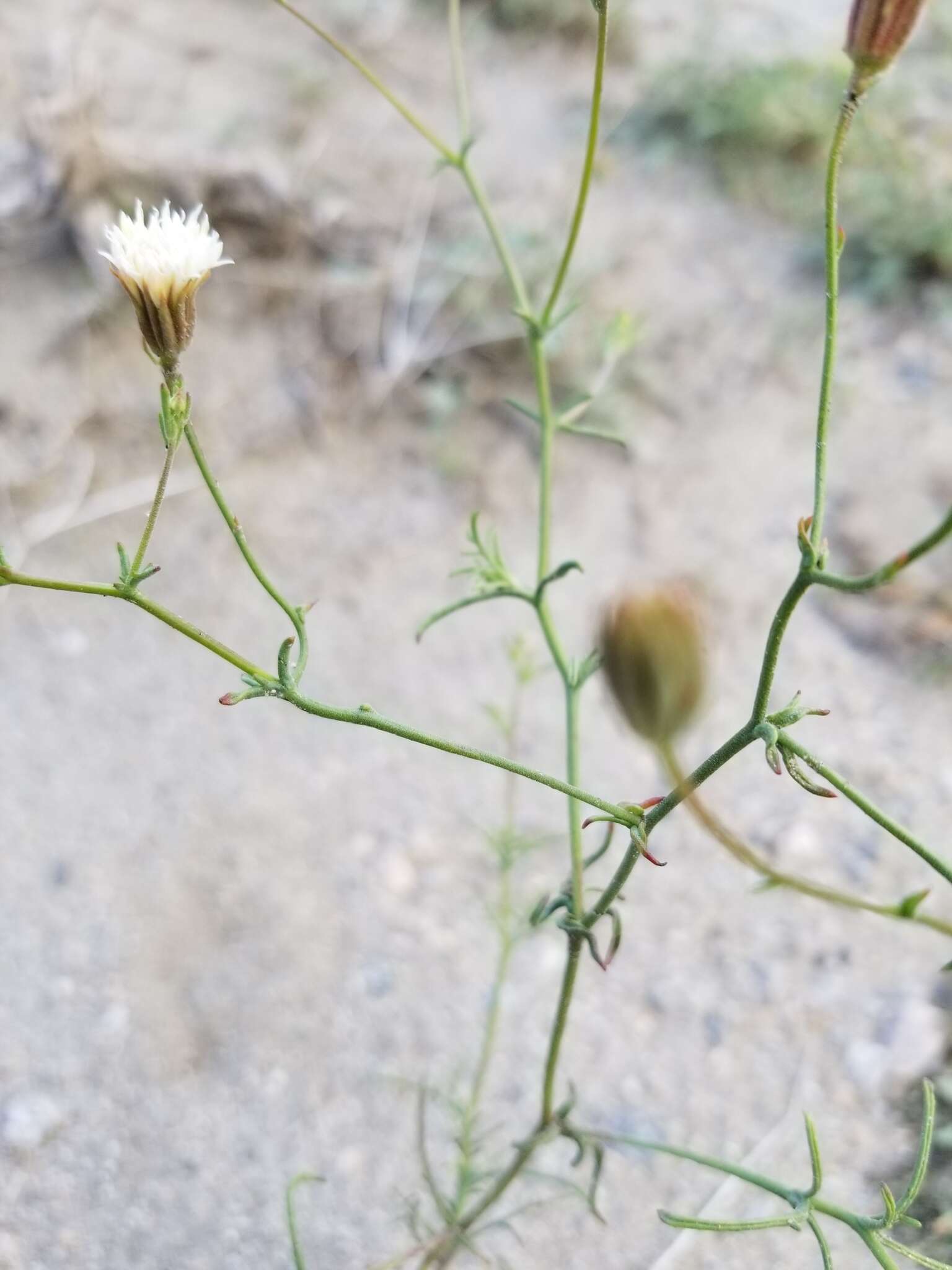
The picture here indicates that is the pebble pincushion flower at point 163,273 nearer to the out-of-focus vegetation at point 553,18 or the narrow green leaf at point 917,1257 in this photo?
the narrow green leaf at point 917,1257

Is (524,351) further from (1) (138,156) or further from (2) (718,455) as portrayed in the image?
(1) (138,156)

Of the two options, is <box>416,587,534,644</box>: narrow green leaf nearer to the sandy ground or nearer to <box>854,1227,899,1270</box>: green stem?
<box>854,1227,899,1270</box>: green stem

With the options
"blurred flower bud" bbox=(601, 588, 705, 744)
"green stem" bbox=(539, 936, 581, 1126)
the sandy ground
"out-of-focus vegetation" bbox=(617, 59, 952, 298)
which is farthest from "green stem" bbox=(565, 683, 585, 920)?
"out-of-focus vegetation" bbox=(617, 59, 952, 298)

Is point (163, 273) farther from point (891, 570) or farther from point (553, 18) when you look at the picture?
point (553, 18)

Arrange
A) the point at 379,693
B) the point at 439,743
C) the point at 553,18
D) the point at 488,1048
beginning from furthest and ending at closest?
the point at 553,18
the point at 379,693
the point at 488,1048
the point at 439,743

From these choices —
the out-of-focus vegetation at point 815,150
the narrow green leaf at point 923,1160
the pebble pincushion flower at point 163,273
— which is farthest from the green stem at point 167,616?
the out-of-focus vegetation at point 815,150

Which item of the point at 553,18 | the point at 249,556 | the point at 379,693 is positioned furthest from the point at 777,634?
the point at 553,18
